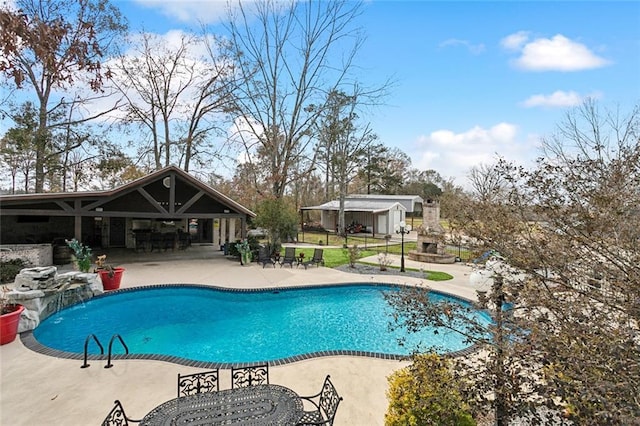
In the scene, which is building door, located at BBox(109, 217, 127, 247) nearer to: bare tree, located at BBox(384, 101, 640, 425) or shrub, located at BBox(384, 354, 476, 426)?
shrub, located at BBox(384, 354, 476, 426)

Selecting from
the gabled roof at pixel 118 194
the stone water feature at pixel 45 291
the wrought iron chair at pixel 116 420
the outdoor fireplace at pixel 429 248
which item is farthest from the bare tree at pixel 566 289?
the outdoor fireplace at pixel 429 248

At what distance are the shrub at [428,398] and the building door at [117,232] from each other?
1945 centimetres

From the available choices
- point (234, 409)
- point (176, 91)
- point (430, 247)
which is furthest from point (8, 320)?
point (176, 91)

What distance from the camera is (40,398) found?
4.43m

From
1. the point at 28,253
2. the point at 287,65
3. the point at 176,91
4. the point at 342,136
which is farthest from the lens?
the point at 342,136

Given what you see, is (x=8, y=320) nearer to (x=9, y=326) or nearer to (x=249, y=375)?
(x=9, y=326)

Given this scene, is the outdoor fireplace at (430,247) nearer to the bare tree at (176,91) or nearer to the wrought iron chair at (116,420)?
the wrought iron chair at (116,420)

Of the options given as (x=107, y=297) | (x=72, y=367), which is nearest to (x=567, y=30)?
(x=72, y=367)

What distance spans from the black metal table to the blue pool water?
8.75 ft

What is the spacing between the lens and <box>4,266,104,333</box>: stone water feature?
23.6 feet

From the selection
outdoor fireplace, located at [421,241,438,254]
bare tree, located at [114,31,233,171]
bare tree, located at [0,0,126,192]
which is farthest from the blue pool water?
bare tree, located at [114,31,233,171]

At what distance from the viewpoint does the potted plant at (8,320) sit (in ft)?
20.3

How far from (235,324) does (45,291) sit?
4.62 m

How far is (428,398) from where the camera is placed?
9.20 ft
